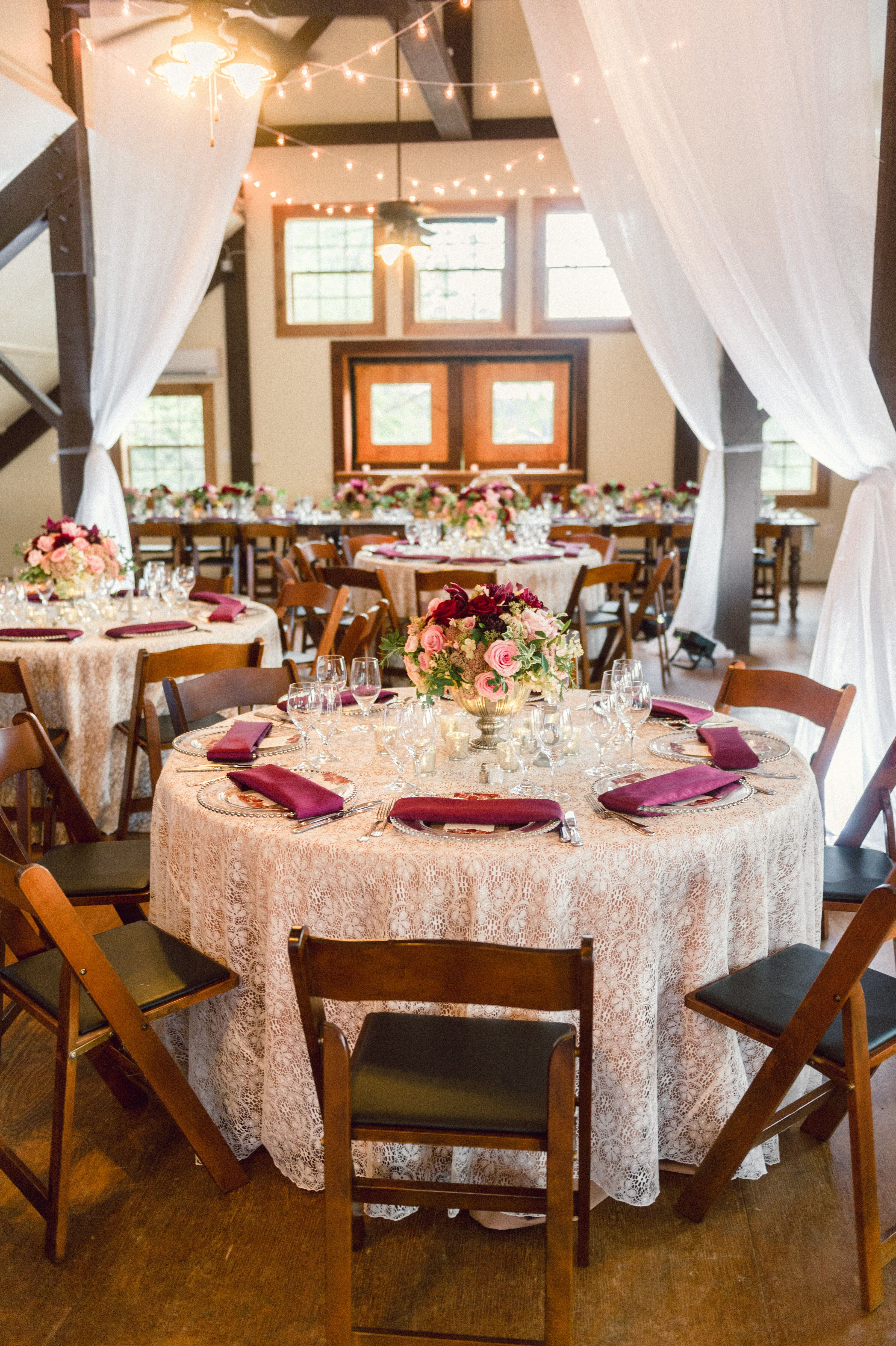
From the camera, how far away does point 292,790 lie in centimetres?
217

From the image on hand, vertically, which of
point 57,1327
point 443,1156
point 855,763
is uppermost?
point 855,763

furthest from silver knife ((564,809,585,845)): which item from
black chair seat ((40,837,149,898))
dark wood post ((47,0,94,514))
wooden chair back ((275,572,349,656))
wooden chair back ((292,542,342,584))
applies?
dark wood post ((47,0,94,514))

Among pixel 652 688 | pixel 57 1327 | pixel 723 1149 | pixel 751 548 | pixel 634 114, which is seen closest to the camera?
pixel 57 1327

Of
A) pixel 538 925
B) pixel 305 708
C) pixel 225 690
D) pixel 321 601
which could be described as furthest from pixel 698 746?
pixel 321 601

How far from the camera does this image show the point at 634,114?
12.5 feet

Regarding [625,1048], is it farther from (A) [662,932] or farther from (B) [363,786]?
(B) [363,786]

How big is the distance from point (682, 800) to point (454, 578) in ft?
10.7

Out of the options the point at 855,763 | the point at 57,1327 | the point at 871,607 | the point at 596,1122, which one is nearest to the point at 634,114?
the point at 871,607

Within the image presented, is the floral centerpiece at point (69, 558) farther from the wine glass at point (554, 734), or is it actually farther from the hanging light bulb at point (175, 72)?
the wine glass at point (554, 734)

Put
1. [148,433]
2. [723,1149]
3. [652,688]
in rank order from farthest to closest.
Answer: [148,433], [652,688], [723,1149]

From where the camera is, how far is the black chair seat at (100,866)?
2564 millimetres

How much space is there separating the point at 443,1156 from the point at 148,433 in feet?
35.9

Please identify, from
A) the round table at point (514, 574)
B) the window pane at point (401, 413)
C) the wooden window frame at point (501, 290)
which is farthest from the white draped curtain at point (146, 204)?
the wooden window frame at point (501, 290)

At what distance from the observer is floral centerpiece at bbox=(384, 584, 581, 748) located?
2.34 metres
